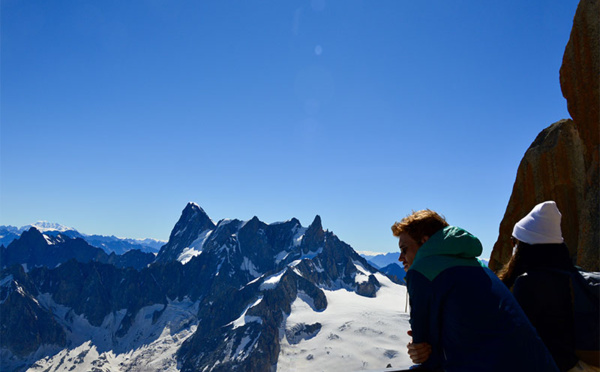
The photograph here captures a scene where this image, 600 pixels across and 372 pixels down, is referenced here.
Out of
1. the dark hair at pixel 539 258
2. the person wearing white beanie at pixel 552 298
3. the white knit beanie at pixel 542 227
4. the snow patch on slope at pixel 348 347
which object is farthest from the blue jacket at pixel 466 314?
the snow patch on slope at pixel 348 347

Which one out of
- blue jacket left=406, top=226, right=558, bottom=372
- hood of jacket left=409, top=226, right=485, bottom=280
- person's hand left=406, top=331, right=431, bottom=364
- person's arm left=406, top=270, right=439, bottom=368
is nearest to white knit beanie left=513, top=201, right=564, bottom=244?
hood of jacket left=409, top=226, right=485, bottom=280

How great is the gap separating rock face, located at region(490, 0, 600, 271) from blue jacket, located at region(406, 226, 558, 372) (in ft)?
45.7

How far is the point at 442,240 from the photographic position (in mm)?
3594

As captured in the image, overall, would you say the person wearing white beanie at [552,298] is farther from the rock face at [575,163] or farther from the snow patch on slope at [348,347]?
the snow patch on slope at [348,347]

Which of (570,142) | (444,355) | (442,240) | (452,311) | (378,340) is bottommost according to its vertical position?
(378,340)

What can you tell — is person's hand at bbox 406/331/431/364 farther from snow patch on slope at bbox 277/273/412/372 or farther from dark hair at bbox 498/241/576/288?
snow patch on slope at bbox 277/273/412/372

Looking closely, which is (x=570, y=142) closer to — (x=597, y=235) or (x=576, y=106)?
(x=576, y=106)

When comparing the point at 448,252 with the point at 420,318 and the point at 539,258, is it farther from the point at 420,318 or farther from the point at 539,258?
the point at 539,258

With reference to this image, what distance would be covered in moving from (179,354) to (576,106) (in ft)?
716

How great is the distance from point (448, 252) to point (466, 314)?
58 cm

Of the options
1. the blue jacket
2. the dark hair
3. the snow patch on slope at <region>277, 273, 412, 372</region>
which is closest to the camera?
the blue jacket

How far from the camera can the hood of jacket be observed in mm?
3455

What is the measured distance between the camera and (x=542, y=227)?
4539mm

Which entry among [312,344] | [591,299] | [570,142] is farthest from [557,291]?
[312,344]
